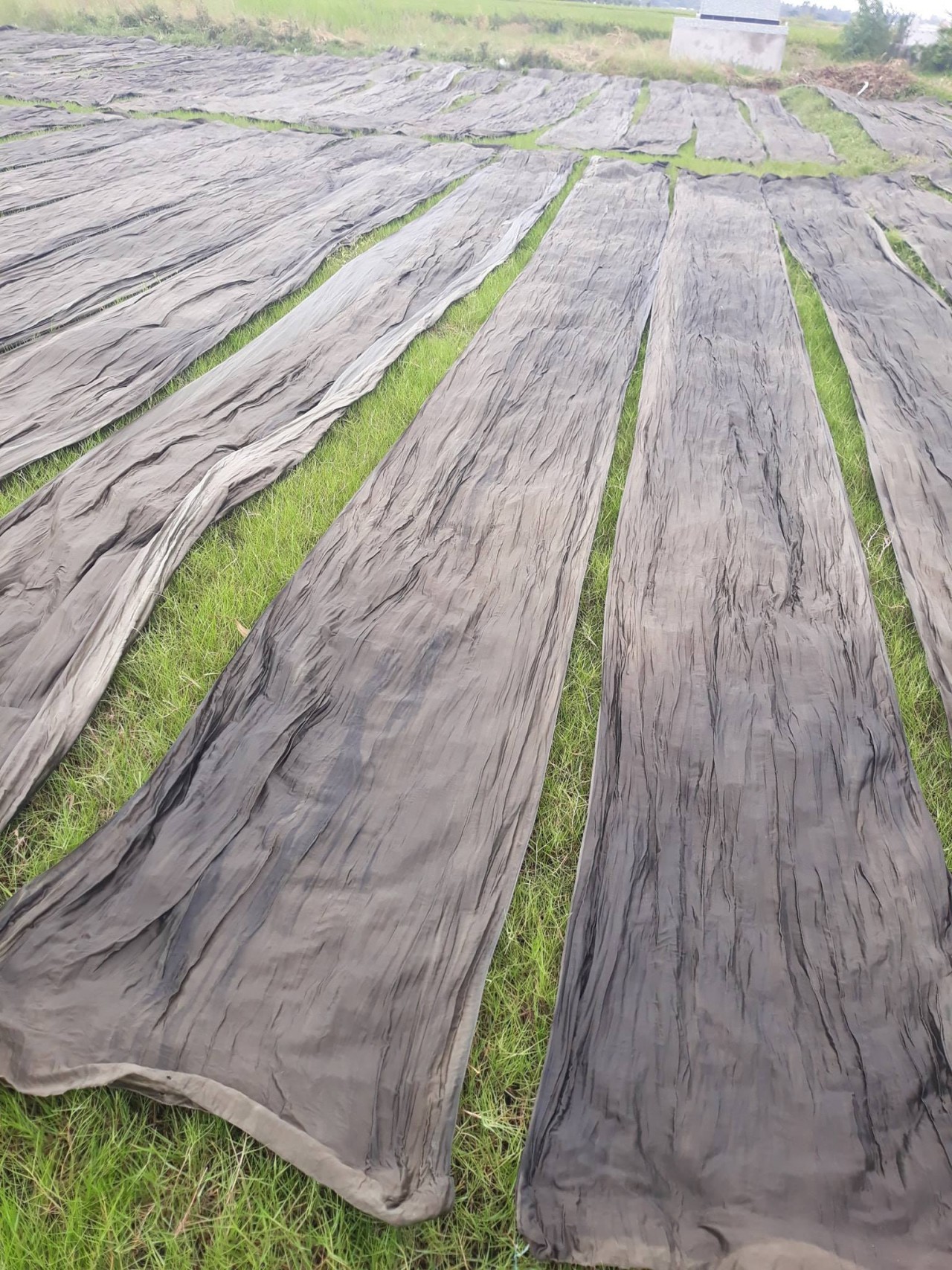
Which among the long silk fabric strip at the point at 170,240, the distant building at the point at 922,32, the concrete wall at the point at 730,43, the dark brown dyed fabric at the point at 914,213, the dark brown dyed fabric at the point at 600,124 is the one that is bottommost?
the long silk fabric strip at the point at 170,240

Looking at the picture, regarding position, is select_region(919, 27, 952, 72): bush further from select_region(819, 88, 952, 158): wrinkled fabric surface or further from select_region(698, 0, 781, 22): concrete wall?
select_region(698, 0, 781, 22): concrete wall

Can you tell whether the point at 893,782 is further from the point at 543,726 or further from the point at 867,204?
the point at 867,204

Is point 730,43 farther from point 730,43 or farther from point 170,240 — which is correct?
point 170,240

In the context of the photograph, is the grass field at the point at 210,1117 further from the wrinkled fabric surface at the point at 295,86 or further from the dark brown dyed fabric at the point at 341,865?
the wrinkled fabric surface at the point at 295,86

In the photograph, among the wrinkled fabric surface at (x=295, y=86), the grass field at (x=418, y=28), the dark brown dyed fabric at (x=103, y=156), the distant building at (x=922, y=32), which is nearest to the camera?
the dark brown dyed fabric at (x=103, y=156)

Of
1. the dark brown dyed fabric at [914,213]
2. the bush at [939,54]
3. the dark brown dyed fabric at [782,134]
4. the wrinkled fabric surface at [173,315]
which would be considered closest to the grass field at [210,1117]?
the wrinkled fabric surface at [173,315]

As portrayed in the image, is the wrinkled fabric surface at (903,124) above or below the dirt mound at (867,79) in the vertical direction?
below

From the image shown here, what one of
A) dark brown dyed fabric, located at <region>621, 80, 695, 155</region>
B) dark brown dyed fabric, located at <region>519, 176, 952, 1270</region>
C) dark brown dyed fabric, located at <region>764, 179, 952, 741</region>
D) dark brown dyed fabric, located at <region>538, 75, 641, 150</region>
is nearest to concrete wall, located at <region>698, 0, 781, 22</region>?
dark brown dyed fabric, located at <region>621, 80, 695, 155</region>
